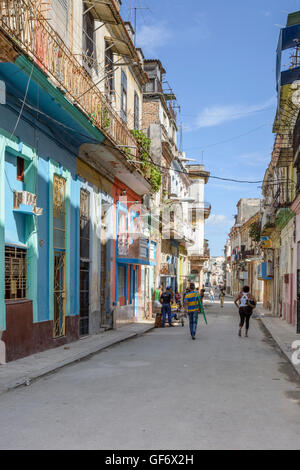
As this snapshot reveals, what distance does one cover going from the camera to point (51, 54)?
11.5 meters

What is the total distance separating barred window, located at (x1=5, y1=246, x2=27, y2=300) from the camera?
10.2m

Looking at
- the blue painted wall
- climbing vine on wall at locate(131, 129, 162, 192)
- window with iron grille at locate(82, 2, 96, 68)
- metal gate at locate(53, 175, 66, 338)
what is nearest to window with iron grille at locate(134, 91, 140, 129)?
climbing vine on wall at locate(131, 129, 162, 192)

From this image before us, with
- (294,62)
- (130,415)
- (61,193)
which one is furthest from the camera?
(294,62)

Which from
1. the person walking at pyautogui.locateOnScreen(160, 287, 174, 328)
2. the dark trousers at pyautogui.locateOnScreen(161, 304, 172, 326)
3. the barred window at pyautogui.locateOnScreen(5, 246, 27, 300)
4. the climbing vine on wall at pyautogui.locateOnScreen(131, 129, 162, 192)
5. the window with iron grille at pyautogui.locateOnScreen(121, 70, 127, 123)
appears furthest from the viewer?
the climbing vine on wall at pyautogui.locateOnScreen(131, 129, 162, 192)

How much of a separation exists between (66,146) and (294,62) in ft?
36.1

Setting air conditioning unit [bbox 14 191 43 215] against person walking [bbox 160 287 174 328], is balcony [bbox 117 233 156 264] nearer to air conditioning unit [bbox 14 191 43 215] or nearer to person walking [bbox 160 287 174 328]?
person walking [bbox 160 287 174 328]

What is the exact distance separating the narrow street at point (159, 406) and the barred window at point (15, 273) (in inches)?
77.4

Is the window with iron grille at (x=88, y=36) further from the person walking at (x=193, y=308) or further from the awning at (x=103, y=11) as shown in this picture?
the person walking at (x=193, y=308)

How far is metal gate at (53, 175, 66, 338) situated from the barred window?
1.82 metres

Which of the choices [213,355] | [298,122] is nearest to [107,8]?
[298,122]

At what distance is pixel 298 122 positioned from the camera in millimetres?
17234

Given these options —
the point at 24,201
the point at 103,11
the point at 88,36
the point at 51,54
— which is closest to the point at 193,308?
the point at 24,201

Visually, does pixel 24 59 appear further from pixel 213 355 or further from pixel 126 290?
pixel 126 290
